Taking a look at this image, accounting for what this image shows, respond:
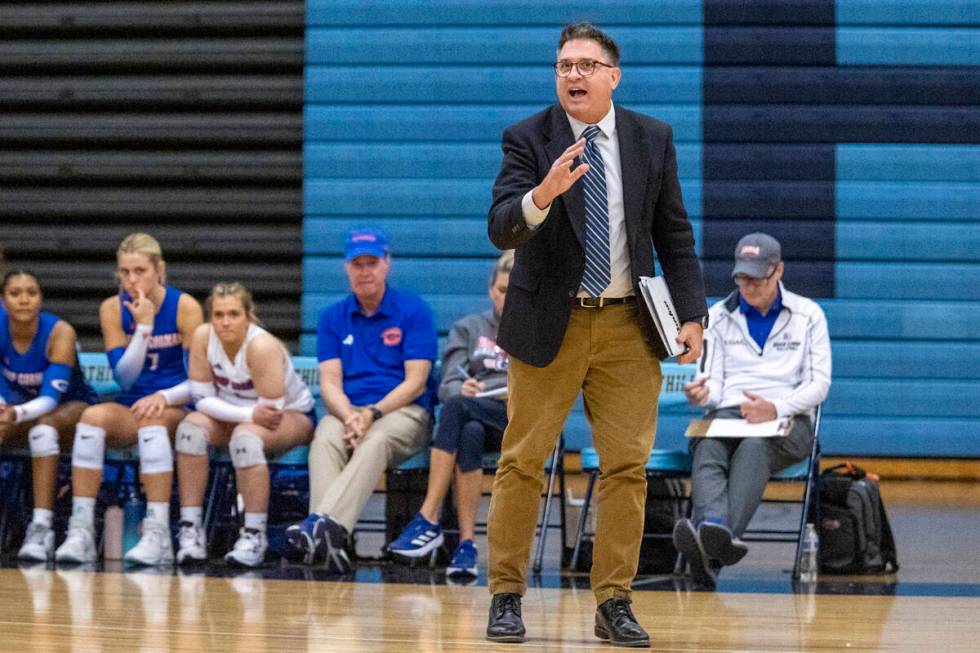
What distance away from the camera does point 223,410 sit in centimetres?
554

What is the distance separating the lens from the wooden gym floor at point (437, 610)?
11.5 feet

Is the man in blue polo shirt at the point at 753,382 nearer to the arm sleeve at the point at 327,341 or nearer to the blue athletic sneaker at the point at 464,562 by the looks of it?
the blue athletic sneaker at the point at 464,562

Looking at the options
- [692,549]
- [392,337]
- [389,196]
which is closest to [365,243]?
[392,337]

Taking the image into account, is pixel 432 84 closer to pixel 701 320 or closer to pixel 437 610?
pixel 437 610

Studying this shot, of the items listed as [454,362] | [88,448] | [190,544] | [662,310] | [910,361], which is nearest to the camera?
[662,310]

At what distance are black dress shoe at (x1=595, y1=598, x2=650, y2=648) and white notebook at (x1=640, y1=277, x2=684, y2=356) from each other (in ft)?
2.12

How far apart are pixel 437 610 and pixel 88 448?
1.98 metres

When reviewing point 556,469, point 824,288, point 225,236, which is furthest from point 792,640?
point 225,236

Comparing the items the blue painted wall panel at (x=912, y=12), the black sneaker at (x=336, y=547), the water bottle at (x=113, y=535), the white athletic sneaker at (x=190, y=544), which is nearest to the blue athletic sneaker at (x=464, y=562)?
the black sneaker at (x=336, y=547)

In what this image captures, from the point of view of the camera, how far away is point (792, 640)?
3627 millimetres

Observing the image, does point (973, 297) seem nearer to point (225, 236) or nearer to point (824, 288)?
point (824, 288)

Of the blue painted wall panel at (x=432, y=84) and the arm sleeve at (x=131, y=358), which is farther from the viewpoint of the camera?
the blue painted wall panel at (x=432, y=84)

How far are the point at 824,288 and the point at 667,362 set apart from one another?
2.40 meters

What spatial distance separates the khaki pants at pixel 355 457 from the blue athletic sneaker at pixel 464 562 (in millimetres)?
411
